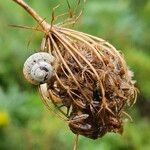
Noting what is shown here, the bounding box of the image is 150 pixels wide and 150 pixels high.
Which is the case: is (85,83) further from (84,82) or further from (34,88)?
(34,88)

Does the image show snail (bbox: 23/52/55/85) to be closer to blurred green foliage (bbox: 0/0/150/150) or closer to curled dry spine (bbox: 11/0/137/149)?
curled dry spine (bbox: 11/0/137/149)

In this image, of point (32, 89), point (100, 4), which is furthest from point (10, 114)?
point (100, 4)

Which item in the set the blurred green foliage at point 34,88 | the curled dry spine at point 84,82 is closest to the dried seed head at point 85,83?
the curled dry spine at point 84,82

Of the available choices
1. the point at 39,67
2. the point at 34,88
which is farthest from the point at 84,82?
the point at 34,88

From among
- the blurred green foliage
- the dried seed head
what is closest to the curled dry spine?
the dried seed head

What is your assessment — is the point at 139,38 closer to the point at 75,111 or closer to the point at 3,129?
the point at 3,129
